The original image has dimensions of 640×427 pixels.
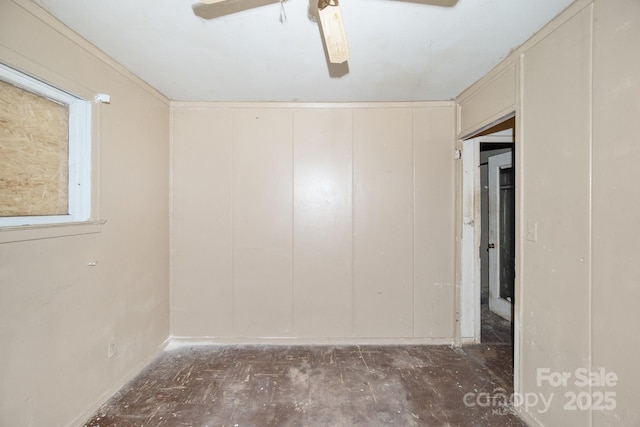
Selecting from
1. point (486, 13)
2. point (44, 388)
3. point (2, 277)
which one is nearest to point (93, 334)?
point (44, 388)

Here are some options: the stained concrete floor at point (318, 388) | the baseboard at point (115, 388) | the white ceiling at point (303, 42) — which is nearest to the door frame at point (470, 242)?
the stained concrete floor at point (318, 388)

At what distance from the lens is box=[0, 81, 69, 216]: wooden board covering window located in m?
1.30

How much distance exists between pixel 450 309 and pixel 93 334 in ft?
9.86

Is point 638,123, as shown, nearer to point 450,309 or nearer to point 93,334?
point 450,309

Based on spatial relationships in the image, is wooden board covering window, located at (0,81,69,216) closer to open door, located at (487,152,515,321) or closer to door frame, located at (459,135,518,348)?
→ door frame, located at (459,135,518,348)

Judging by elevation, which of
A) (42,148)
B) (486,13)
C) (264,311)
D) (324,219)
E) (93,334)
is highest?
(486,13)

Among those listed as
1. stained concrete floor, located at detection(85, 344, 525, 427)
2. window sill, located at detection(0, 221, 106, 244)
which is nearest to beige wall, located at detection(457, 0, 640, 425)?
stained concrete floor, located at detection(85, 344, 525, 427)

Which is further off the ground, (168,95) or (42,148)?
(168,95)

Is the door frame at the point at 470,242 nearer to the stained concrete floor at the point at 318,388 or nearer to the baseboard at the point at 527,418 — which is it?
the stained concrete floor at the point at 318,388

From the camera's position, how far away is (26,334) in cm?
134

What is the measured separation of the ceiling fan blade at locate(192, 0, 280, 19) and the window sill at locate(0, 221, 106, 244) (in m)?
1.46

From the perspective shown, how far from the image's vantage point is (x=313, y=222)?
104 inches

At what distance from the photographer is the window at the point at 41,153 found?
1309 mm

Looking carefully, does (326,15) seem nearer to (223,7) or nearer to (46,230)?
(223,7)
